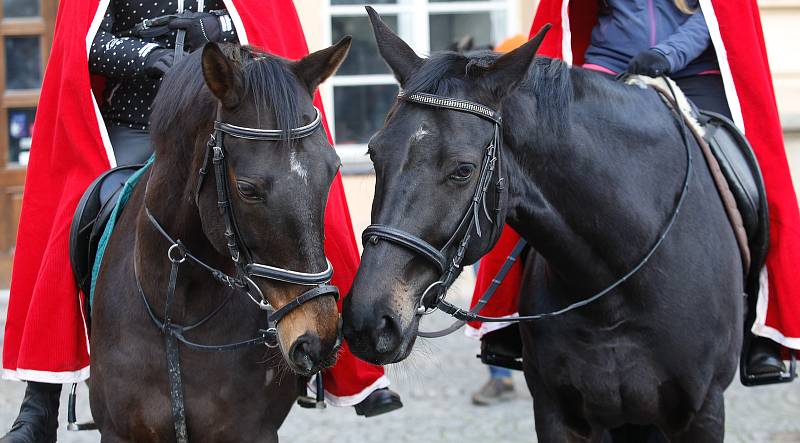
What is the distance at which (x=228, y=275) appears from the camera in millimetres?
3398

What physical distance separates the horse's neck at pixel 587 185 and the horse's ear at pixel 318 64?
0.53m

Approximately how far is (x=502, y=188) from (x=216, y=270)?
0.86m

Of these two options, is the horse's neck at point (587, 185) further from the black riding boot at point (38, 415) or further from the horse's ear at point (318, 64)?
the black riding boot at point (38, 415)

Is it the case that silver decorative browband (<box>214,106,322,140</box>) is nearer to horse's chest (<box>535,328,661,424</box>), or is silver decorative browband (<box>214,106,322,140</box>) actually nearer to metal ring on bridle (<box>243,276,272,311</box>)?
metal ring on bridle (<box>243,276,272,311</box>)

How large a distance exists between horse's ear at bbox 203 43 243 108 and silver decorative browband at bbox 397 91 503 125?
1.56 ft

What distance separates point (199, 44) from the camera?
13.4 ft

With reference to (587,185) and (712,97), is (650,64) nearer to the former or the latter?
(712,97)

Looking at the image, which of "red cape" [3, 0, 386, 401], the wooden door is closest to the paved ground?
the wooden door

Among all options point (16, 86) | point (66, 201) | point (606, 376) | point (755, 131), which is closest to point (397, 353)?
point (606, 376)

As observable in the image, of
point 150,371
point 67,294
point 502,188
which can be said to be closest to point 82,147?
point 67,294

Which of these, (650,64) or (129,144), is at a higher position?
(650,64)

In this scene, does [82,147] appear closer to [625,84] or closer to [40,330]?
[40,330]

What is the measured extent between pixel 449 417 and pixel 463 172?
4.00 meters

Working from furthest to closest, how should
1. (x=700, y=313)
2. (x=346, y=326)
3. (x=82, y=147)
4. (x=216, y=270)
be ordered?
(x=82, y=147)
(x=700, y=313)
(x=216, y=270)
(x=346, y=326)
